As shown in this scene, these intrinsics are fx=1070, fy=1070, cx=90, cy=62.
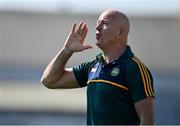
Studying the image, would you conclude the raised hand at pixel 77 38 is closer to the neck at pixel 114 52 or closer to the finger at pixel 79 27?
the finger at pixel 79 27

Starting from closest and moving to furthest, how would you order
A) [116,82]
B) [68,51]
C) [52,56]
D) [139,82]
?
[139,82]
[116,82]
[68,51]
[52,56]

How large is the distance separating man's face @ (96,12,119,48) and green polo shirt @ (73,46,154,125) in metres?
0.17

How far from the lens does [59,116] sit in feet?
70.5

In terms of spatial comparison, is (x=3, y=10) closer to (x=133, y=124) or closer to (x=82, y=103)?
(x=82, y=103)

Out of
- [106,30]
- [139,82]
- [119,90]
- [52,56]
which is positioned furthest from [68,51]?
[52,56]

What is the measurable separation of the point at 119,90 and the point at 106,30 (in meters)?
0.52

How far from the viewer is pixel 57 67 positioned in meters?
9.00

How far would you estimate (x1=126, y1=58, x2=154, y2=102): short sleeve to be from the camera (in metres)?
8.34

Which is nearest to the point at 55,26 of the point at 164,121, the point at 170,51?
the point at 170,51

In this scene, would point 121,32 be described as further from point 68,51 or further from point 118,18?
point 68,51

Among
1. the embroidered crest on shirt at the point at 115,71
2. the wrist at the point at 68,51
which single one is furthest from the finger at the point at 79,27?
the embroidered crest on shirt at the point at 115,71

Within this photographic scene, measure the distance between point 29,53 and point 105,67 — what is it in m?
25.7

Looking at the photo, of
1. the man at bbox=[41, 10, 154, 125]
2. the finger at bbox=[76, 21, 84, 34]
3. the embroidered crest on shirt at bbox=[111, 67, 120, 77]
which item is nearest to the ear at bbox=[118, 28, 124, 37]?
the man at bbox=[41, 10, 154, 125]

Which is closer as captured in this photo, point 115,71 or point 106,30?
point 115,71
